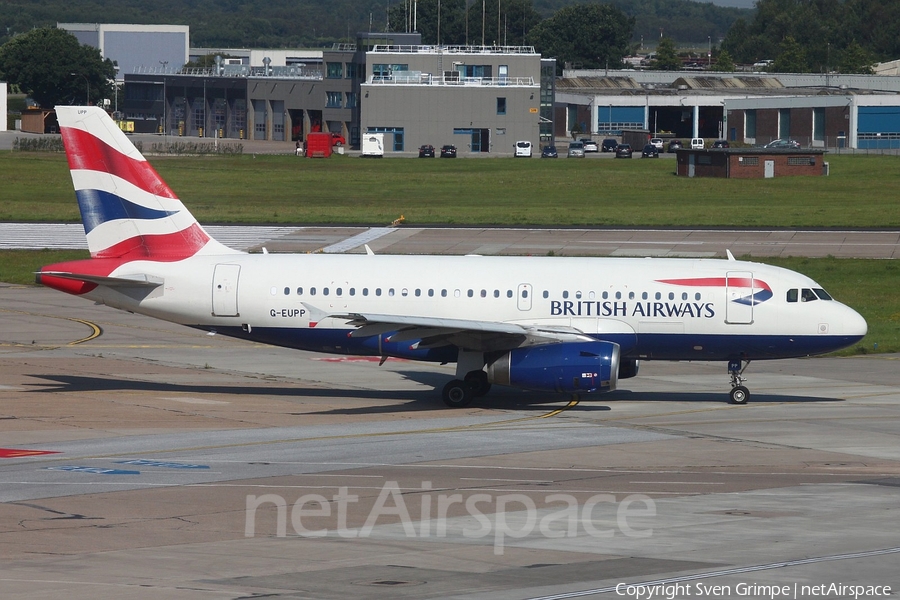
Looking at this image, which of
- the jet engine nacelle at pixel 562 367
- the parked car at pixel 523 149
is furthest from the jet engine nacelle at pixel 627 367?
the parked car at pixel 523 149

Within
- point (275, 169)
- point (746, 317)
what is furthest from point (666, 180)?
point (746, 317)

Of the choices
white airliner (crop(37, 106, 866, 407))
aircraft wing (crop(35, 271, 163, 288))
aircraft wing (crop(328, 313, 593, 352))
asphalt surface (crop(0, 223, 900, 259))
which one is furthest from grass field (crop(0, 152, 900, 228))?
aircraft wing (crop(328, 313, 593, 352))

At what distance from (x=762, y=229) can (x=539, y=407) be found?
5027 centimetres

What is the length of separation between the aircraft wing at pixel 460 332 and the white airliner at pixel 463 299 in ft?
0.63

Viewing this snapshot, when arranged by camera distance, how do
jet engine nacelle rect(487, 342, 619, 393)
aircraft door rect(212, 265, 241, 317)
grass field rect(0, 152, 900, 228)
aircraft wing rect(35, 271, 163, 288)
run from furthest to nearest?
grass field rect(0, 152, 900, 228), aircraft door rect(212, 265, 241, 317), aircraft wing rect(35, 271, 163, 288), jet engine nacelle rect(487, 342, 619, 393)

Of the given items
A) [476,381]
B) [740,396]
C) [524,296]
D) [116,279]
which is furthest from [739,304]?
[116,279]

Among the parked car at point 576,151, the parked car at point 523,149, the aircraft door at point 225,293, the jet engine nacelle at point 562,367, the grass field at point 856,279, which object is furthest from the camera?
the parked car at point 576,151

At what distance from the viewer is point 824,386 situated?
4012cm

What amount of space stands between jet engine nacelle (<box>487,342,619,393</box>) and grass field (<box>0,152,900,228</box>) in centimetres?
5042

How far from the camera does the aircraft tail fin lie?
3750 cm

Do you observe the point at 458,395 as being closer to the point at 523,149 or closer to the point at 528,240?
the point at 528,240

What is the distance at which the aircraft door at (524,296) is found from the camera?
36.2 metres

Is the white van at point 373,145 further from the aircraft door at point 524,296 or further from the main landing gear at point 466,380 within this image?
the main landing gear at point 466,380

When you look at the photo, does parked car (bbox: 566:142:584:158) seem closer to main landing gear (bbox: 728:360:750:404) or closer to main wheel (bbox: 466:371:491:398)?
main landing gear (bbox: 728:360:750:404)
